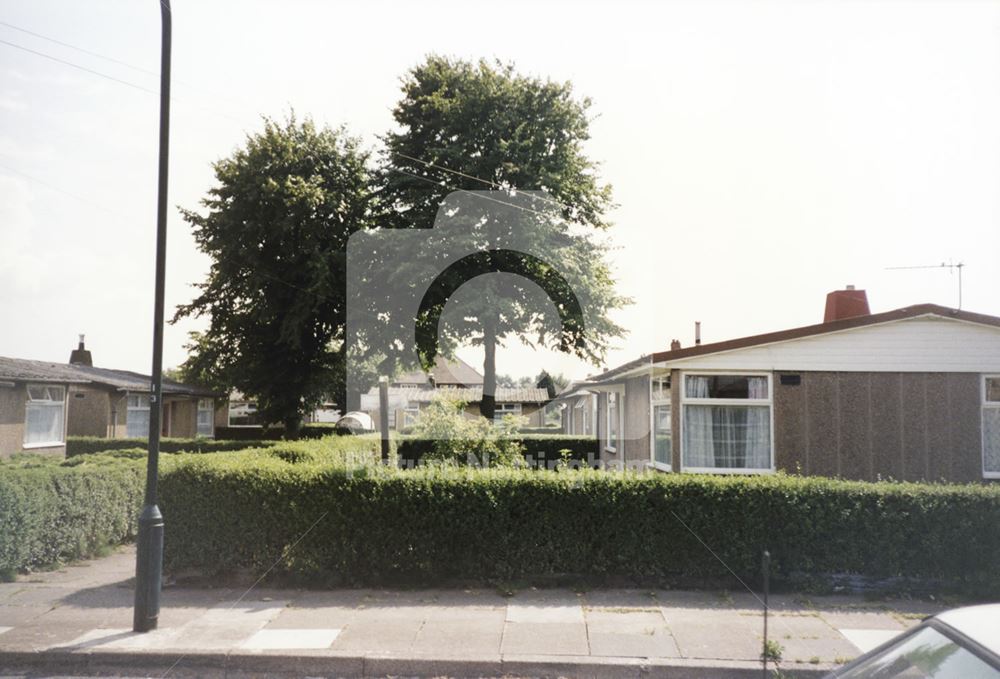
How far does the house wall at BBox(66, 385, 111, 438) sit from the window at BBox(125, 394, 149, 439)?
2380mm

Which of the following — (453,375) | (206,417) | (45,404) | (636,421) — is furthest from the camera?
(453,375)

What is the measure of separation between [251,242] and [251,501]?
67.8 feet

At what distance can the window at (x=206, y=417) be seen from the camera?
4306 cm

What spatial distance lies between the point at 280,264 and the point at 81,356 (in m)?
19.1

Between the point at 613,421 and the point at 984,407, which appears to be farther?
the point at 613,421

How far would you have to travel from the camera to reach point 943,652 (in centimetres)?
331

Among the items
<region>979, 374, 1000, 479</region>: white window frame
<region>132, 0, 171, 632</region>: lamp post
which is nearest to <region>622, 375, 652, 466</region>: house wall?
<region>979, 374, 1000, 479</region>: white window frame

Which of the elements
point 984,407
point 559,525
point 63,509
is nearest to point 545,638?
point 559,525

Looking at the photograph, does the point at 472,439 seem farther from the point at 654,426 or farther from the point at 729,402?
the point at 729,402

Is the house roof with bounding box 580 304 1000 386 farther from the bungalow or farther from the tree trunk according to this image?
the tree trunk

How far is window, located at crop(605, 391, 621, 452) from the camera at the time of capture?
74.2ft

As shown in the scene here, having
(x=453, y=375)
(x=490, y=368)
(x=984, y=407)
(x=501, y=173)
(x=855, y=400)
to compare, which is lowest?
(x=984, y=407)

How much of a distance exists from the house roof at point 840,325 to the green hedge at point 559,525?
3710 mm

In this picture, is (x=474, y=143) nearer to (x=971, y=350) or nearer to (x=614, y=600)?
(x=971, y=350)
